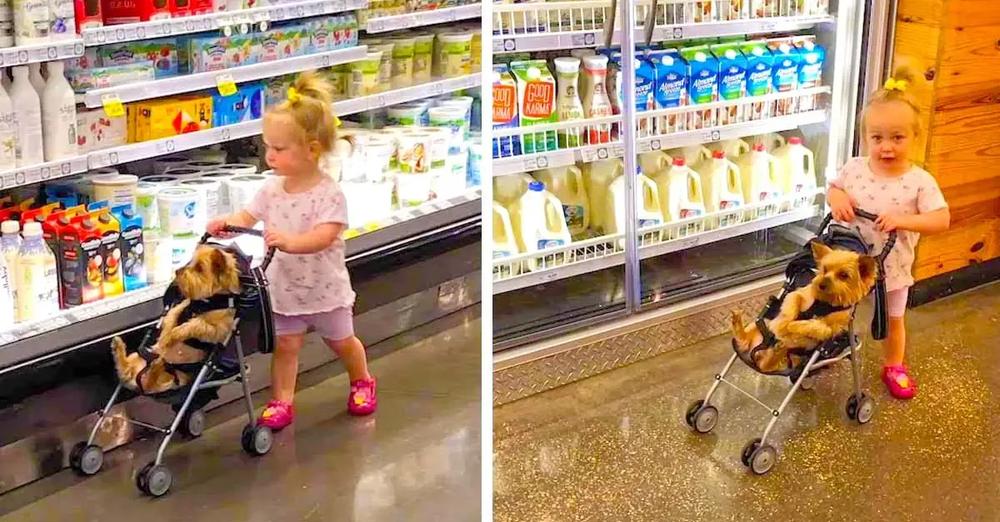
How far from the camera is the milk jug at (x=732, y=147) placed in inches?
142

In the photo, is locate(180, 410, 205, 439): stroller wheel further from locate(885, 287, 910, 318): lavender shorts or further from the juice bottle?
locate(885, 287, 910, 318): lavender shorts

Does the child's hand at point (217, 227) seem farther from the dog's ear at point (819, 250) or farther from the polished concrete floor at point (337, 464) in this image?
the dog's ear at point (819, 250)

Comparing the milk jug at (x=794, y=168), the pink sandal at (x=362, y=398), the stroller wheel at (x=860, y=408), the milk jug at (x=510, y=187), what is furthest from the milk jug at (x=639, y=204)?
the pink sandal at (x=362, y=398)

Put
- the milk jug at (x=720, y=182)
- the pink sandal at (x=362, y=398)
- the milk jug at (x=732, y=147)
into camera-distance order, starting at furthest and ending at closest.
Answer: the milk jug at (x=732, y=147), the milk jug at (x=720, y=182), the pink sandal at (x=362, y=398)

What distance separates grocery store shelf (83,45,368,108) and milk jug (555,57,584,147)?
150 cm

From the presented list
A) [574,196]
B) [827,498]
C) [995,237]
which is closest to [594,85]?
[574,196]

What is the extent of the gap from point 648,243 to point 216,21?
80.0 inches

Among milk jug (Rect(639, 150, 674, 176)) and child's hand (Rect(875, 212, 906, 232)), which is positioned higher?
milk jug (Rect(639, 150, 674, 176))

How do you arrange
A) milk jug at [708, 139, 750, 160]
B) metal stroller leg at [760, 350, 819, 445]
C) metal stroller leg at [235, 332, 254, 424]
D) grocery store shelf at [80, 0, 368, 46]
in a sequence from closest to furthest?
1. grocery store shelf at [80, 0, 368, 46]
2. metal stroller leg at [235, 332, 254, 424]
3. metal stroller leg at [760, 350, 819, 445]
4. milk jug at [708, 139, 750, 160]

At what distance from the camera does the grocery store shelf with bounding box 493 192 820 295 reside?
3.09 meters

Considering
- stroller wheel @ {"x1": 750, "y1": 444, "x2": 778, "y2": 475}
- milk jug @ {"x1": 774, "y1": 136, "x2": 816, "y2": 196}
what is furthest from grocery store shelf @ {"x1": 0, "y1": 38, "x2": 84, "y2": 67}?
milk jug @ {"x1": 774, "y1": 136, "x2": 816, "y2": 196}

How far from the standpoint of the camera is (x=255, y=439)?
1.87m

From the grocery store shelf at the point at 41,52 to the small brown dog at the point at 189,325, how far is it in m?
0.34

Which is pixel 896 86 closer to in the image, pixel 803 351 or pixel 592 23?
pixel 803 351
